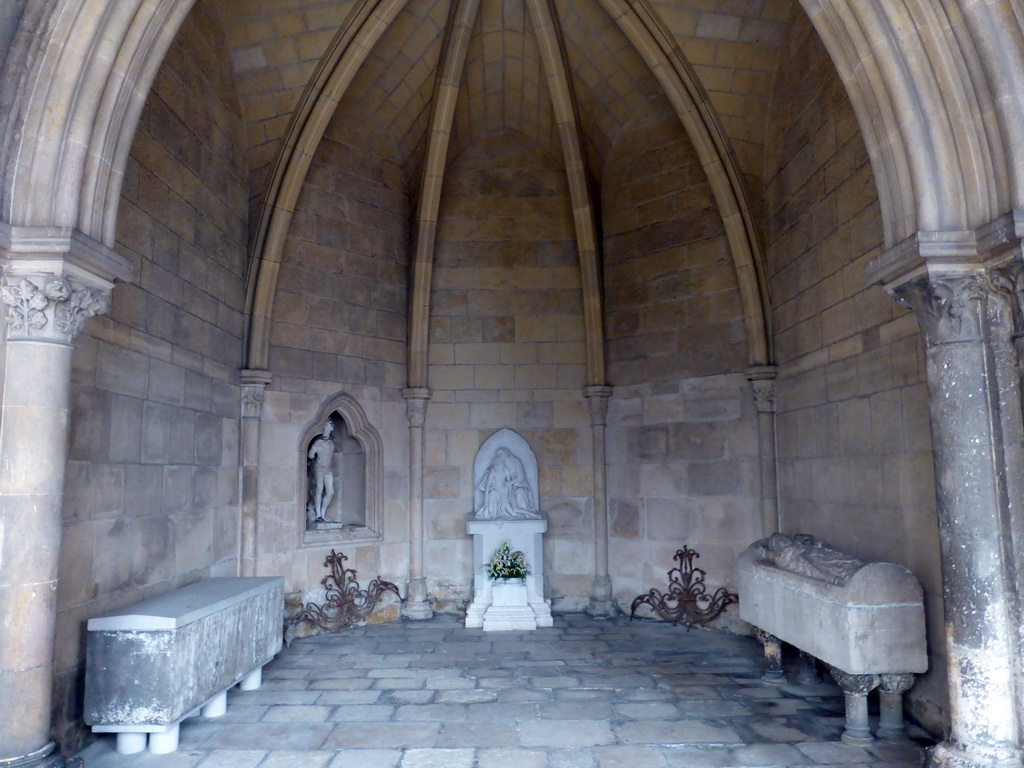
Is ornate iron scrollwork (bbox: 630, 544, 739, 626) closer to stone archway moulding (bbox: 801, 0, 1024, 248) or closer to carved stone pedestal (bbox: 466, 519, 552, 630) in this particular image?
carved stone pedestal (bbox: 466, 519, 552, 630)

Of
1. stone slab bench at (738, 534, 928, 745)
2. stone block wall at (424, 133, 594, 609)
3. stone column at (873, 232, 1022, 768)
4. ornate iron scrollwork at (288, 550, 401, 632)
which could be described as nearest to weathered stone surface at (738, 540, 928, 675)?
stone slab bench at (738, 534, 928, 745)

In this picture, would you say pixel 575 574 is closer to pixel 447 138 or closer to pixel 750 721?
pixel 750 721

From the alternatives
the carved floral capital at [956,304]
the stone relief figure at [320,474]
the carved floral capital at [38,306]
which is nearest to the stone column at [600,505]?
the stone relief figure at [320,474]

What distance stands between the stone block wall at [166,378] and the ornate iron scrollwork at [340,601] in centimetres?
116

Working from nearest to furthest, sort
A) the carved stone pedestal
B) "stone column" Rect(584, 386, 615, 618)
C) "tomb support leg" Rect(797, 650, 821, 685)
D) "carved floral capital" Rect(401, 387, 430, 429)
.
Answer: "tomb support leg" Rect(797, 650, 821, 685) < the carved stone pedestal < "stone column" Rect(584, 386, 615, 618) < "carved floral capital" Rect(401, 387, 430, 429)

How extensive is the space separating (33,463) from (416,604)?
19.3 feet

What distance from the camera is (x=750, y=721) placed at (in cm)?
568

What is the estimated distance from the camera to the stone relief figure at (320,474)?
9.45 m

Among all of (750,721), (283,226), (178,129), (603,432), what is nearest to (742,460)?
(603,432)

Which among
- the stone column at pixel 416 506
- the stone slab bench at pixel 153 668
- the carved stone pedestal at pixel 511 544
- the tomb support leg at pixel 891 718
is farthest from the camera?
the stone column at pixel 416 506

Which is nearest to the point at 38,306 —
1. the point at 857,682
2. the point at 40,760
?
the point at 40,760

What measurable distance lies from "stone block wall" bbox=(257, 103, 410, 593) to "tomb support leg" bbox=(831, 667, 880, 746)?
5.71 metres

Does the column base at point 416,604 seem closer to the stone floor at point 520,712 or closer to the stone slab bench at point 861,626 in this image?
the stone floor at point 520,712

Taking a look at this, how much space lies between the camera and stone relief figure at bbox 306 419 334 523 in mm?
9453
